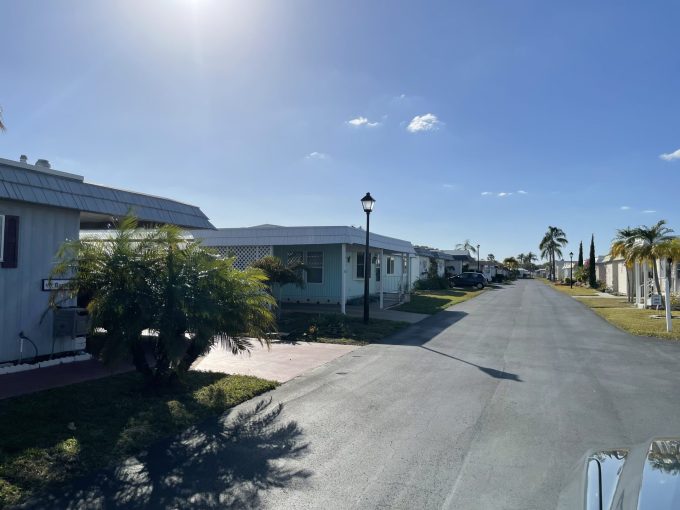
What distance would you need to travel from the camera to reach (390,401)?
685 centimetres

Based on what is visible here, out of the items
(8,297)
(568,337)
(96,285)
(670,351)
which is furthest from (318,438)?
(568,337)

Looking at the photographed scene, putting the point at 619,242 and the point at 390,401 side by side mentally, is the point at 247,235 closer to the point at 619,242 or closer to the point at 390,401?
the point at 390,401

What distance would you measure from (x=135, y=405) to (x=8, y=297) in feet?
10.4

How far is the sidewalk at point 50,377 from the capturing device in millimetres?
6753

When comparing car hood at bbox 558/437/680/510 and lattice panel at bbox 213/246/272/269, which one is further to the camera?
lattice panel at bbox 213/246/272/269

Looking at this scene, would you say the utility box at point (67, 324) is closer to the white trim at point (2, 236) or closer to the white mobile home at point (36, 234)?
the white mobile home at point (36, 234)

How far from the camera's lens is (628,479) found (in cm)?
220

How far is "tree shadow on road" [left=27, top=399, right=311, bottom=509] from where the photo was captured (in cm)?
387

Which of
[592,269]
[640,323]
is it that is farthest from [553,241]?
[640,323]

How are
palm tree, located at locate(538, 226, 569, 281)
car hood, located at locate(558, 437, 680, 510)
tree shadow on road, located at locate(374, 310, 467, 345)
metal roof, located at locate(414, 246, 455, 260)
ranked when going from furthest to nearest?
1. palm tree, located at locate(538, 226, 569, 281)
2. metal roof, located at locate(414, 246, 455, 260)
3. tree shadow on road, located at locate(374, 310, 467, 345)
4. car hood, located at locate(558, 437, 680, 510)

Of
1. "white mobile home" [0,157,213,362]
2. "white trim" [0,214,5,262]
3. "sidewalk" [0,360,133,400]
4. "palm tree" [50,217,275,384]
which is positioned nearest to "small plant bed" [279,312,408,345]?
"sidewalk" [0,360,133,400]

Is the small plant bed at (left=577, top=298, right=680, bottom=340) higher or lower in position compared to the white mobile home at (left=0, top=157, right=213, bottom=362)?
lower

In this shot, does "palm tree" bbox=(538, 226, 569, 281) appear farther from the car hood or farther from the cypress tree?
the car hood

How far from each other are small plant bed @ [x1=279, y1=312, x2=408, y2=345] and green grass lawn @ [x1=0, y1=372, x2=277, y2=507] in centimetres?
502
